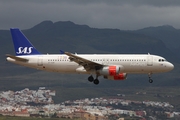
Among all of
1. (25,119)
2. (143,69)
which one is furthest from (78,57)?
(25,119)

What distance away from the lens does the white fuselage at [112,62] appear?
99875 millimetres

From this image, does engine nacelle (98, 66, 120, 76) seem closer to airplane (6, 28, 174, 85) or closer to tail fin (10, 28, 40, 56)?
airplane (6, 28, 174, 85)

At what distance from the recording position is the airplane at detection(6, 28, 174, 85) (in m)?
99.6

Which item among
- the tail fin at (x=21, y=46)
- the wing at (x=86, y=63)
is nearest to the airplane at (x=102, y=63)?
the wing at (x=86, y=63)

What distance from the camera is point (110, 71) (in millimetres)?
98500

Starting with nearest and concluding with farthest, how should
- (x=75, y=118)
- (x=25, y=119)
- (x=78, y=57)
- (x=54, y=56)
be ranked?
(x=78, y=57) < (x=54, y=56) < (x=25, y=119) < (x=75, y=118)

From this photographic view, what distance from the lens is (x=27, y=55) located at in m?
107

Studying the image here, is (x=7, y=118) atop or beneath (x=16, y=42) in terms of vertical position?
beneath

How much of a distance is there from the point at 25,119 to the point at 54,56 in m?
85.4

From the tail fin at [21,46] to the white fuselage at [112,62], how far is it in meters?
2.49

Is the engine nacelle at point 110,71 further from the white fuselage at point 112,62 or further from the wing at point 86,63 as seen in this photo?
the white fuselage at point 112,62

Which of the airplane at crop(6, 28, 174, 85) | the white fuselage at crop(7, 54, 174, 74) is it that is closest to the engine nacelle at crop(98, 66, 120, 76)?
the airplane at crop(6, 28, 174, 85)

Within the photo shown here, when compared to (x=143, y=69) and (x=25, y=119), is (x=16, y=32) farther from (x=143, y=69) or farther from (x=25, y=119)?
(x=25, y=119)

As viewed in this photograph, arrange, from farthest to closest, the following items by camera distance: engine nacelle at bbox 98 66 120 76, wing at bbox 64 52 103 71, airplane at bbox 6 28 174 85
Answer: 1. airplane at bbox 6 28 174 85
2. wing at bbox 64 52 103 71
3. engine nacelle at bbox 98 66 120 76
